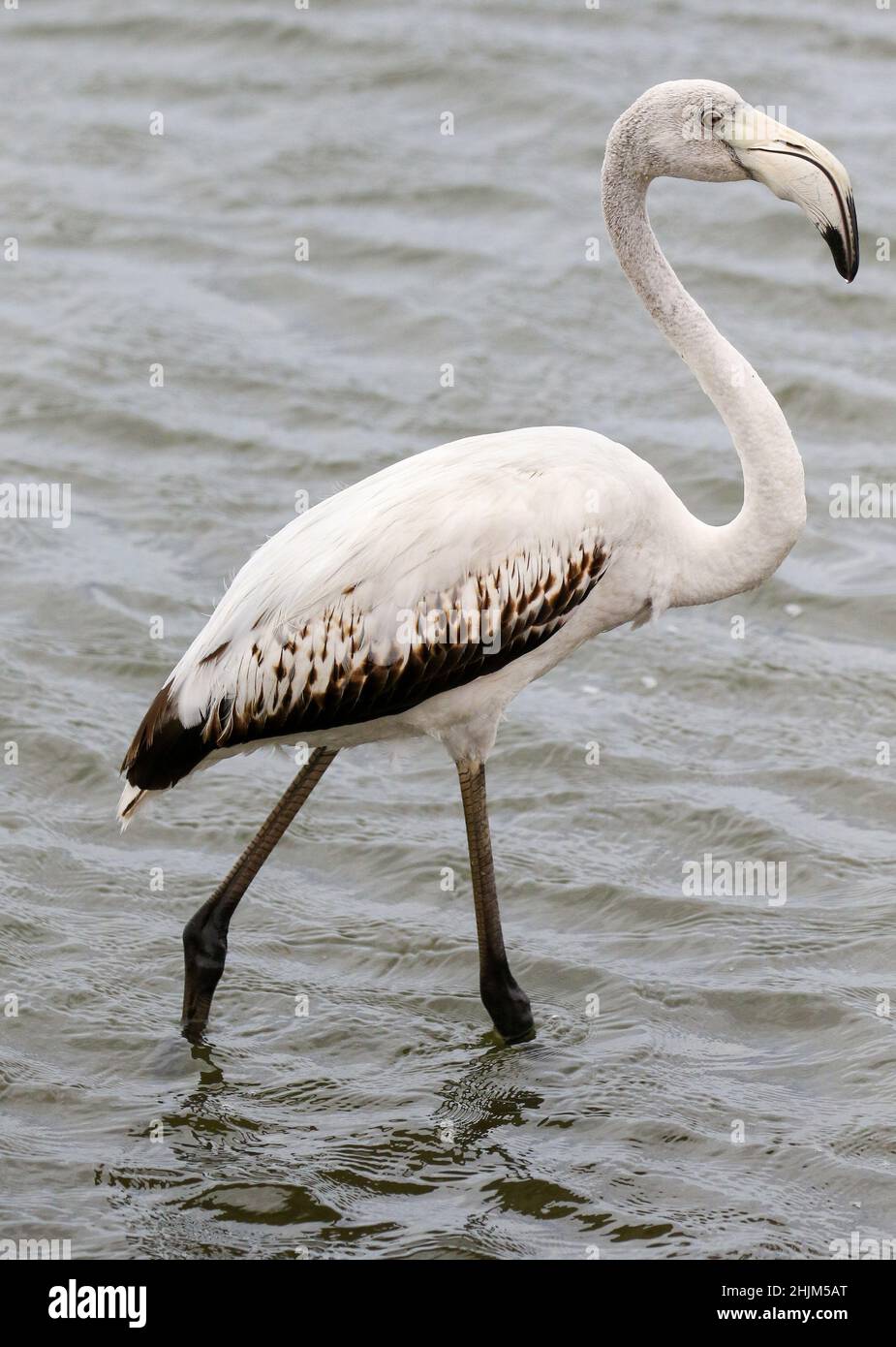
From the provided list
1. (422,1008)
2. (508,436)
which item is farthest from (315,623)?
(422,1008)

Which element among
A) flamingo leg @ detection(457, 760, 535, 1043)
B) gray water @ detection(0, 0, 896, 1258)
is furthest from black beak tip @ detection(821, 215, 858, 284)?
gray water @ detection(0, 0, 896, 1258)

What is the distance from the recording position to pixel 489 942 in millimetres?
7008

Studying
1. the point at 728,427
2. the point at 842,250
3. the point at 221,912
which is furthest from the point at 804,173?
the point at 221,912

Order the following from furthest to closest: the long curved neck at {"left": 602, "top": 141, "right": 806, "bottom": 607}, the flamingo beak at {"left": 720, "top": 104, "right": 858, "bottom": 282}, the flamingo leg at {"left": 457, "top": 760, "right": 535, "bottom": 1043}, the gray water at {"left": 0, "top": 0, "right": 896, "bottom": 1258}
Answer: the flamingo leg at {"left": 457, "top": 760, "right": 535, "bottom": 1043} → the long curved neck at {"left": 602, "top": 141, "right": 806, "bottom": 607} → the gray water at {"left": 0, "top": 0, "right": 896, "bottom": 1258} → the flamingo beak at {"left": 720, "top": 104, "right": 858, "bottom": 282}

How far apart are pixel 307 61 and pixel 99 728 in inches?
339

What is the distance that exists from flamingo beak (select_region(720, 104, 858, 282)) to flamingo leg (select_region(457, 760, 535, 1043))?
2.15 meters

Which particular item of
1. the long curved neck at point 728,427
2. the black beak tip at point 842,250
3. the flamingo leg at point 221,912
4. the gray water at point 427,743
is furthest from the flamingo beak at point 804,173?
the gray water at point 427,743

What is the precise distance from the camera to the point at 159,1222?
6.19 m

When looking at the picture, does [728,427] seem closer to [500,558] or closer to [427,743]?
[500,558]

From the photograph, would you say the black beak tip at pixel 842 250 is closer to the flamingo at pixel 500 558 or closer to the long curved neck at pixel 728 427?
the flamingo at pixel 500 558

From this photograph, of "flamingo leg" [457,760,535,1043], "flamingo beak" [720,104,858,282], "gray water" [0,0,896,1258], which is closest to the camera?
"flamingo beak" [720,104,858,282]

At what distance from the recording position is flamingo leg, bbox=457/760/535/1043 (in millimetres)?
6988

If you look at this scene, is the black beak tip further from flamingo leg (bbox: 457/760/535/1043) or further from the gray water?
the gray water

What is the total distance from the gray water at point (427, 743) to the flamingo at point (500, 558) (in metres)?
0.86
